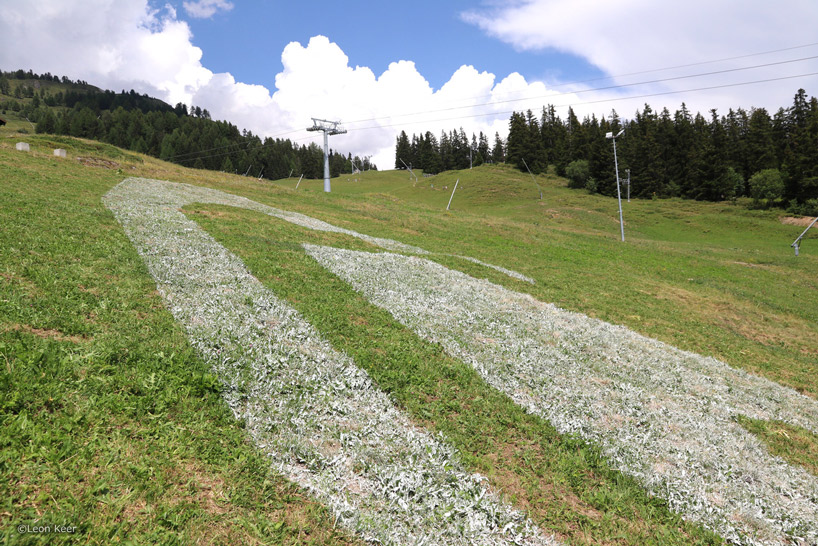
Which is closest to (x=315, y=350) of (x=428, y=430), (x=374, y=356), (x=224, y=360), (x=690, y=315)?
(x=374, y=356)

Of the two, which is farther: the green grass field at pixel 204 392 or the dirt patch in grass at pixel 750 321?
the dirt patch in grass at pixel 750 321

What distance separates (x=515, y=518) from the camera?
23.3ft

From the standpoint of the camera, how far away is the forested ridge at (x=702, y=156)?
314 ft

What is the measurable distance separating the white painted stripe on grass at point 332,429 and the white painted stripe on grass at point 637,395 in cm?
372

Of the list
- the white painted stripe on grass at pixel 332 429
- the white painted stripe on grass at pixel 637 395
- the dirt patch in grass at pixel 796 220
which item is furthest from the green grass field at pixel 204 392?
the dirt patch in grass at pixel 796 220

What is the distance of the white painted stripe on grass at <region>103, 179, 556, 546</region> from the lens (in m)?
6.72

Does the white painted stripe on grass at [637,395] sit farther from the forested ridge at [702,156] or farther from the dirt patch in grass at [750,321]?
the forested ridge at [702,156]

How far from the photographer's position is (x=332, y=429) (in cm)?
845

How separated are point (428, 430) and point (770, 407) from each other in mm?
12262

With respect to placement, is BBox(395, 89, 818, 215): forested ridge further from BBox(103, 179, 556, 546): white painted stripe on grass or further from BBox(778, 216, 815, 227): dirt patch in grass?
BBox(103, 179, 556, 546): white painted stripe on grass

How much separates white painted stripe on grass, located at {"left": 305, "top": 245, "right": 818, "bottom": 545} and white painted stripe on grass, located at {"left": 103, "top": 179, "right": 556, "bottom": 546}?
3.72 m

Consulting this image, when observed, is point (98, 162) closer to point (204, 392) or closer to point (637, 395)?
point (204, 392)
